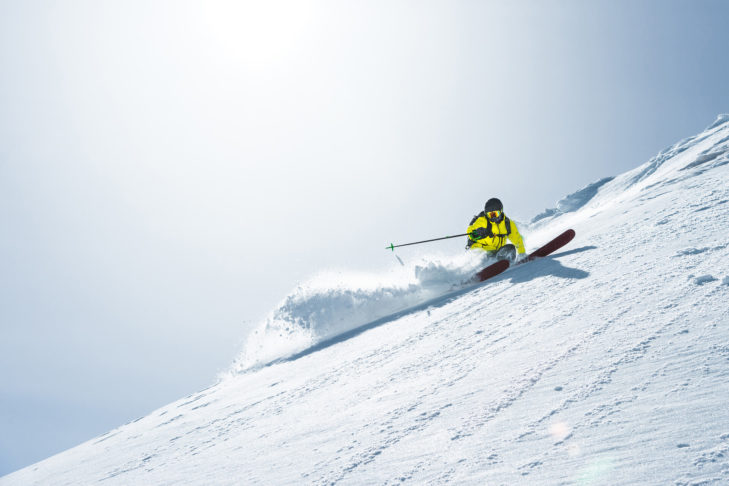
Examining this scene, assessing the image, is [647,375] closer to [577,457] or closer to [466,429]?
[577,457]

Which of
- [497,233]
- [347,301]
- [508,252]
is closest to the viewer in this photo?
[497,233]

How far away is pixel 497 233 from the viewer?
11008 millimetres

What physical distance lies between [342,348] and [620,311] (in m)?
5.18

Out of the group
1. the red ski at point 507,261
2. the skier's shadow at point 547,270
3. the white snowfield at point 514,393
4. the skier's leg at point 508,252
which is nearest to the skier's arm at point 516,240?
the skier's leg at point 508,252

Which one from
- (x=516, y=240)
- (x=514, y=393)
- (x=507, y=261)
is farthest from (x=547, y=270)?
(x=514, y=393)

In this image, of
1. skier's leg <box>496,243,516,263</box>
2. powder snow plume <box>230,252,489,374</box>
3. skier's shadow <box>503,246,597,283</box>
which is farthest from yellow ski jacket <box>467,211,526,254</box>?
skier's shadow <box>503,246,597,283</box>

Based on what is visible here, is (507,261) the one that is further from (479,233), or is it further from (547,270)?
(547,270)

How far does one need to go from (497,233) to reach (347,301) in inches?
174

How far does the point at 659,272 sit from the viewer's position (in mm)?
5574

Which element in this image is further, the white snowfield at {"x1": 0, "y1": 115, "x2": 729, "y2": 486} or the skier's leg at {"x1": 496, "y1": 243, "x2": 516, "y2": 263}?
the skier's leg at {"x1": 496, "y1": 243, "x2": 516, "y2": 263}

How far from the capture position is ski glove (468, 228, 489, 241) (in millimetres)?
10992

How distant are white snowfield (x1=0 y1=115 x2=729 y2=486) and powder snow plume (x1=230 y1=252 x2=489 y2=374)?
4.73ft

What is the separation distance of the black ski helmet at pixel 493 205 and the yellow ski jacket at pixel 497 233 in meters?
0.22

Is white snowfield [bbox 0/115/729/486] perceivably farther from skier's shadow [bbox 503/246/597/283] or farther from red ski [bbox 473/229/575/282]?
red ski [bbox 473/229/575/282]
